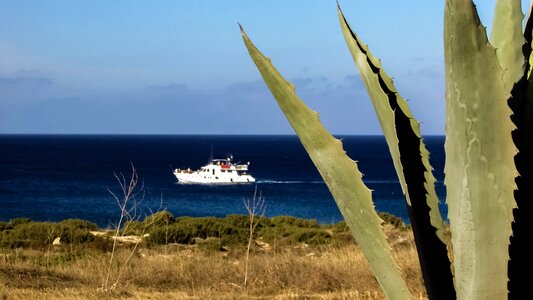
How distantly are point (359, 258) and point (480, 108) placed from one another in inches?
331

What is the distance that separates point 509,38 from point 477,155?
0.50 m

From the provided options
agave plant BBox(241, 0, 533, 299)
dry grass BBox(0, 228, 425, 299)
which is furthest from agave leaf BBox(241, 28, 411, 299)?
dry grass BBox(0, 228, 425, 299)

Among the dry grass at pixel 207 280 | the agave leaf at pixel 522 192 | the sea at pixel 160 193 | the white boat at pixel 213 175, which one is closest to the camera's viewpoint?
the agave leaf at pixel 522 192

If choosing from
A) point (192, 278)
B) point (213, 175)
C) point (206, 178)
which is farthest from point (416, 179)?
point (206, 178)

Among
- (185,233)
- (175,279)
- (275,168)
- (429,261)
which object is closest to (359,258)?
(175,279)

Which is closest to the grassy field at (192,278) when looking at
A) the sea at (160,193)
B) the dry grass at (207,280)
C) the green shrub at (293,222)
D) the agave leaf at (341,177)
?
the dry grass at (207,280)

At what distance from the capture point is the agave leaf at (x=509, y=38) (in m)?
2.22

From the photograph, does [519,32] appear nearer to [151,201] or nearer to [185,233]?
[185,233]

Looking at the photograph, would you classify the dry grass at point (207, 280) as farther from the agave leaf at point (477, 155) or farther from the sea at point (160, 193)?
the sea at point (160, 193)

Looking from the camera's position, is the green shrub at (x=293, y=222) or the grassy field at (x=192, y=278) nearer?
the grassy field at (x=192, y=278)

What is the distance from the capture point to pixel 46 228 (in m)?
19.9

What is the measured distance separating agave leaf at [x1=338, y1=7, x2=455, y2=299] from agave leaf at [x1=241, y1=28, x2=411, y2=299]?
98 mm

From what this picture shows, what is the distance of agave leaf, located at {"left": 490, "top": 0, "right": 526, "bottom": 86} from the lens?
2.22 meters

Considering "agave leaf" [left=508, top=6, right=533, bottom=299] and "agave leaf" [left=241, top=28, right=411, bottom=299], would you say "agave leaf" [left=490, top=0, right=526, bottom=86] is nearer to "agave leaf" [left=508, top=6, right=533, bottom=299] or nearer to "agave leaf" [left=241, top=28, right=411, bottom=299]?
"agave leaf" [left=508, top=6, right=533, bottom=299]
